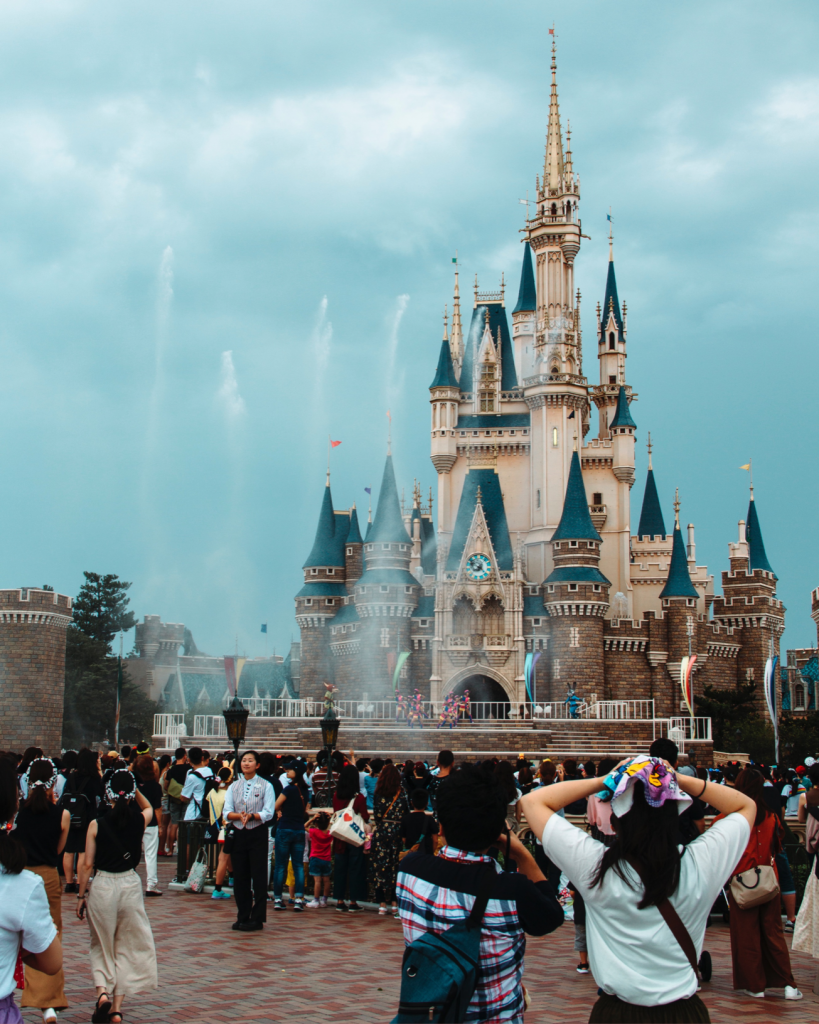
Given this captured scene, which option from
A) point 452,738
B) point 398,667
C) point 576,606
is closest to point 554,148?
point 576,606

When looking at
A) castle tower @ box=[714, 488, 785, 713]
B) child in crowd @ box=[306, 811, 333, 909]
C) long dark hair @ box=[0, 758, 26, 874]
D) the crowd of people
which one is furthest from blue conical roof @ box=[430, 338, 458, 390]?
long dark hair @ box=[0, 758, 26, 874]

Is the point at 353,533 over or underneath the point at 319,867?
over

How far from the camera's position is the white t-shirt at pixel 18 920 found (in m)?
4.20

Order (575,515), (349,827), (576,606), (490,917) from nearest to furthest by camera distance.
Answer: (490,917) < (349,827) < (576,606) < (575,515)

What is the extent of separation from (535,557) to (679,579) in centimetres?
624

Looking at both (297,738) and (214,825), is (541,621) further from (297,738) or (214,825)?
(214,825)

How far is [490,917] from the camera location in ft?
14.4

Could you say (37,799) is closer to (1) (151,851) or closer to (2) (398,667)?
(1) (151,851)

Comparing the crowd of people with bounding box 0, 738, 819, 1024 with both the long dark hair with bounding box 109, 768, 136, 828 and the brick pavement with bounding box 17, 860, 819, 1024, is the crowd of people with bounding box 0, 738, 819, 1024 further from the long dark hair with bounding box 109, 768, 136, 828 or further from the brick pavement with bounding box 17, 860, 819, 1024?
the brick pavement with bounding box 17, 860, 819, 1024

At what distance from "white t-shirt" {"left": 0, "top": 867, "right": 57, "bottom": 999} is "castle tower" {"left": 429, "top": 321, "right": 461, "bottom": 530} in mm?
49473

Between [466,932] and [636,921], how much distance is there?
638 millimetres

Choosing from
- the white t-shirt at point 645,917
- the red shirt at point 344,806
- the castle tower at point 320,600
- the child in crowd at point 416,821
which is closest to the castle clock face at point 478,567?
the castle tower at point 320,600

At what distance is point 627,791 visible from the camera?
4.07 m

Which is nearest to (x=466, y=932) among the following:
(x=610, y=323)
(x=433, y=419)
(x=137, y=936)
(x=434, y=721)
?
(x=137, y=936)
